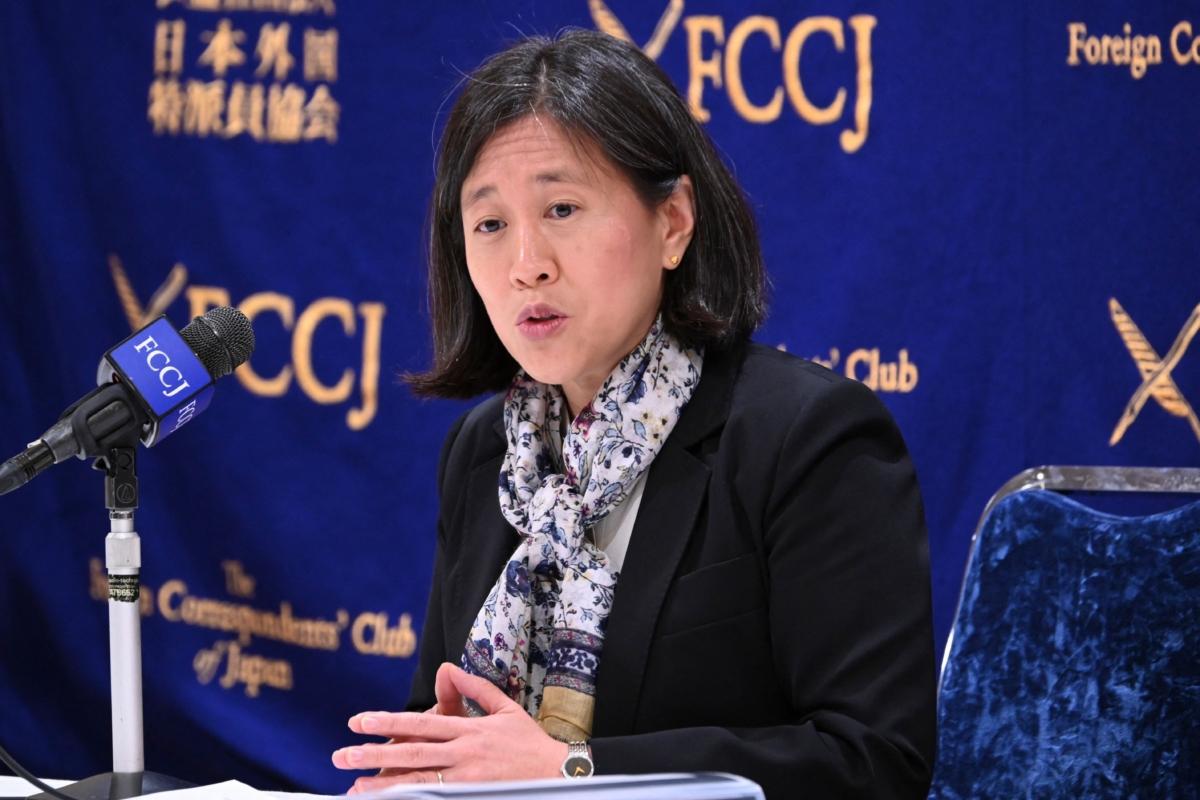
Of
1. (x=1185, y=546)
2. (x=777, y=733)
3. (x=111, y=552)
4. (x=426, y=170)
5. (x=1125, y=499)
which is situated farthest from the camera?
(x=426, y=170)

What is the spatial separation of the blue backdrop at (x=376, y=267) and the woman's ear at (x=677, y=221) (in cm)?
117

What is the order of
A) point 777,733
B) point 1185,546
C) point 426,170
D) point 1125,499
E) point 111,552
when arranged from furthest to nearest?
point 426,170 < point 1125,499 < point 1185,546 < point 777,733 < point 111,552

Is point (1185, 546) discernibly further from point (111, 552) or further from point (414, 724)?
point (111, 552)

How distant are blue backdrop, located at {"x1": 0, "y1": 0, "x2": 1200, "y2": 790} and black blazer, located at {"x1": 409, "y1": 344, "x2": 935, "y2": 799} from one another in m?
1.16

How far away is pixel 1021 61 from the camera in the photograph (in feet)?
8.63

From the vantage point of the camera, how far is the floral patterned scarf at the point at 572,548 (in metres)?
1.54

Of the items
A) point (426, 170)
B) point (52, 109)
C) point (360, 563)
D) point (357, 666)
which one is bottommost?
point (357, 666)

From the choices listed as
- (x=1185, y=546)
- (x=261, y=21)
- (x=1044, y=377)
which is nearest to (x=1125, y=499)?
(x=1044, y=377)

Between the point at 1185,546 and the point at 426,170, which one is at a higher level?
the point at 426,170

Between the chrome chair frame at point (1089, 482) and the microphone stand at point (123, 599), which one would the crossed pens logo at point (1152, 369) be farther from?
the microphone stand at point (123, 599)

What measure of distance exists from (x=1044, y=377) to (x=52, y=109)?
2343 millimetres

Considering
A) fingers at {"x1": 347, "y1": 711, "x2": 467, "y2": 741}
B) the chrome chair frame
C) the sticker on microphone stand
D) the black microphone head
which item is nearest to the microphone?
the black microphone head

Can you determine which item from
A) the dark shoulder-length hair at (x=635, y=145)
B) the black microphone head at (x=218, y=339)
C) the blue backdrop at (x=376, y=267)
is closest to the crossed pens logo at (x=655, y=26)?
the blue backdrop at (x=376, y=267)

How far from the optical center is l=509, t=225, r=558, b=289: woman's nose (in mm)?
1535
